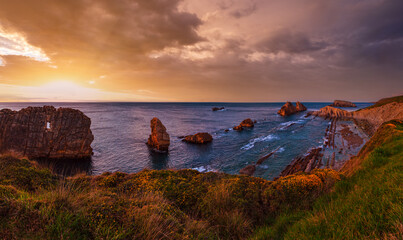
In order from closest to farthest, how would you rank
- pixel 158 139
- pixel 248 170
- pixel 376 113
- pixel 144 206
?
pixel 144 206, pixel 248 170, pixel 158 139, pixel 376 113

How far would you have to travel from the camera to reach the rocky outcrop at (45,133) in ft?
91.8

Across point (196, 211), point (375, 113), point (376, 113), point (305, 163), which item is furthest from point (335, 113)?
point (196, 211)

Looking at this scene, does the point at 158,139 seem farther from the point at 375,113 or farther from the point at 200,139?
the point at 375,113

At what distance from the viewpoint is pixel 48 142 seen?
96.4 ft

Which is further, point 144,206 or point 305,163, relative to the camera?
point 305,163

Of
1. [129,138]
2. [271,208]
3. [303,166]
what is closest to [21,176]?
[271,208]

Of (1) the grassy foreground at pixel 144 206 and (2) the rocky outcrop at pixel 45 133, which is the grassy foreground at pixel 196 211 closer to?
(1) the grassy foreground at pixel 144 206

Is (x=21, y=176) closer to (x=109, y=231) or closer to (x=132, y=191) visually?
(x=132, y=191)

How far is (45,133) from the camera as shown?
1160 inches

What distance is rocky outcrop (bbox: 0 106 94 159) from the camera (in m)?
28.0

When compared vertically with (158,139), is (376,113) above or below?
above

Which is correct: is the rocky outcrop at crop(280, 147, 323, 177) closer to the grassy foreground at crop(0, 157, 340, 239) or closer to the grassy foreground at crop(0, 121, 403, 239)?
the grassy foreground at crop(0, 157, 340, 239)

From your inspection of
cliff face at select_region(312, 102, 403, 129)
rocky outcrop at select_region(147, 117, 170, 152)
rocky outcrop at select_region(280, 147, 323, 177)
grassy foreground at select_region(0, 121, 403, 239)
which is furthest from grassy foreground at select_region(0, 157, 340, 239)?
cliff face at select_region(312, 102, 403, 129)

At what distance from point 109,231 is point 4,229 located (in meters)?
1.70
